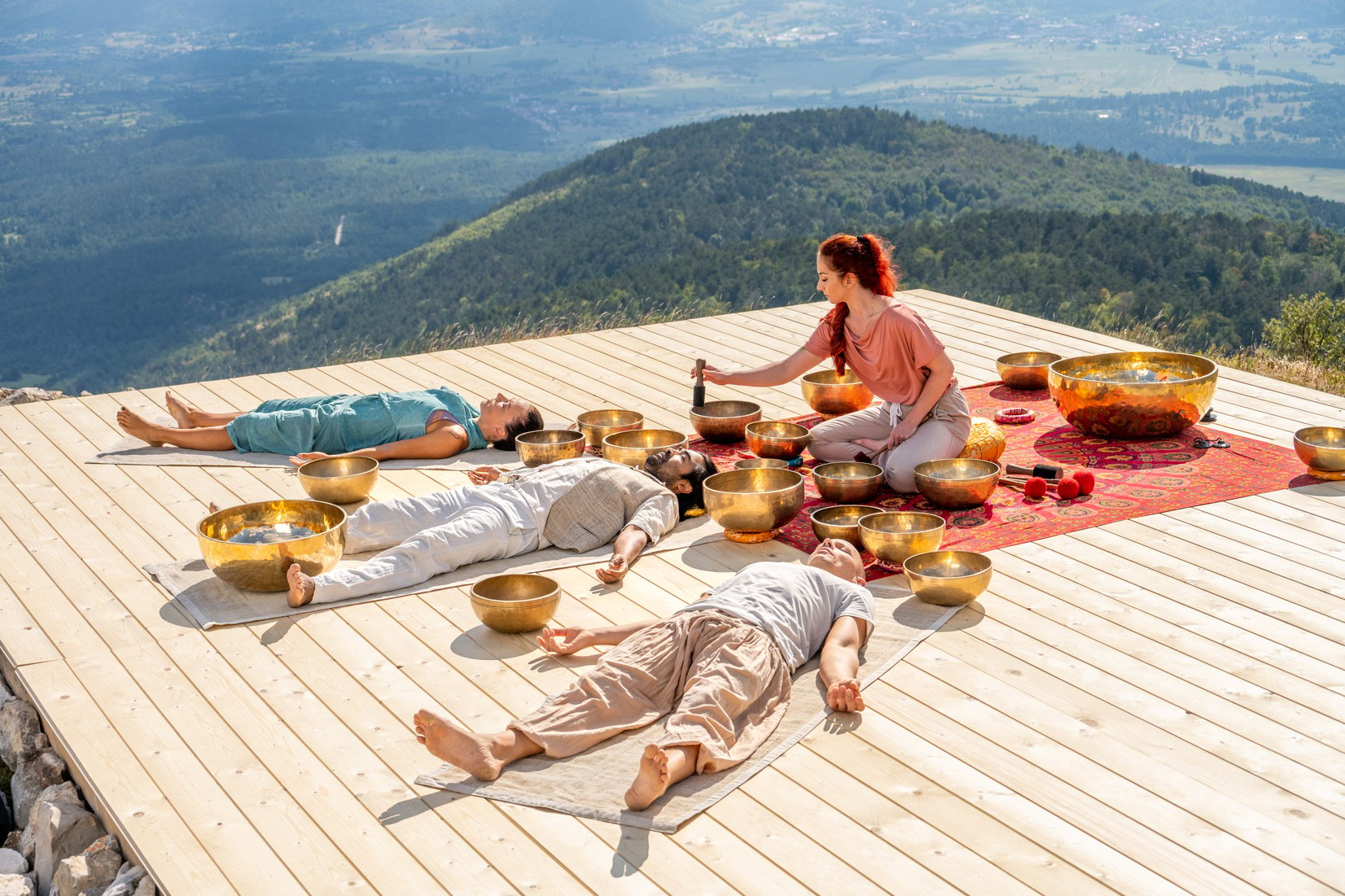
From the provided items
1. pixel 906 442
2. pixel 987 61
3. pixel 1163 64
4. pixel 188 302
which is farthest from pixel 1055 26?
pixel 906 442

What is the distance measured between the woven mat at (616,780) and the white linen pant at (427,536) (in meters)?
1.11

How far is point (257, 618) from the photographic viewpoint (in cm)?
387

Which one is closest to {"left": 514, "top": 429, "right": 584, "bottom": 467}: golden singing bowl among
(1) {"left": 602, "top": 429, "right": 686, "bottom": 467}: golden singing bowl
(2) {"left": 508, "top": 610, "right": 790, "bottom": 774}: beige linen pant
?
(1) {"left": 602, "top": 429, "right": 686, "bottom": 467}: golden singing bowl

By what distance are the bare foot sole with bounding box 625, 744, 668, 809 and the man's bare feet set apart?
1487 mm

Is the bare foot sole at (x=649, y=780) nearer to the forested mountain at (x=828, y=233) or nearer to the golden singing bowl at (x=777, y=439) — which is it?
the golden singing bowl at (x=777, y=439)

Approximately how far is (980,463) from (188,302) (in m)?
59.8

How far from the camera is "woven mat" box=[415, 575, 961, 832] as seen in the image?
282 centimetres

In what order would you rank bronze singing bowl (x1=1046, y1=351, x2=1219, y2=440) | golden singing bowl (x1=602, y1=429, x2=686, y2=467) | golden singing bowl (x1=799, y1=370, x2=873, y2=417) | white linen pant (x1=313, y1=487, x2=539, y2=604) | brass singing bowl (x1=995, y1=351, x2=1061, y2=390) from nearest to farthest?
1. white linen pant (x1=313, y1=487, x2=539, y2=604)
2. golden singing bowl (x1=602, y1=429, x2=686, y2=467)
3. bronze singing bowl (x1=1046, y1=351, x2=1219, y2=440)
4. golden singing bowl (x1=799, y1=370, x2=873, y2=417)
5. brass singing bowl (x1=995, y1=351, x2=1061, y2=390)

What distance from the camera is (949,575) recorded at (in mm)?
3965

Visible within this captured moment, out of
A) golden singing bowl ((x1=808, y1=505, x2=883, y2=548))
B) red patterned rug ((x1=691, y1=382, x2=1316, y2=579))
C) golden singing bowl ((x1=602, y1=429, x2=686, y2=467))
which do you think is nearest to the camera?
golden singing bowl ((x1=808, y1=505, x2=883, y2=548))

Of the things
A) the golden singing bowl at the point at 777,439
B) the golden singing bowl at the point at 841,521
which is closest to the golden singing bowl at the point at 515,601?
the golden singing bowl at the point at 841,521

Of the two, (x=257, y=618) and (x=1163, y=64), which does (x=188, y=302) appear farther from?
(x=1163, y=64)

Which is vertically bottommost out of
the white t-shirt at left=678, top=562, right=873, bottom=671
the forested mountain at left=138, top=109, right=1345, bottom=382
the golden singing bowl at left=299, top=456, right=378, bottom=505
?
the forested mountain at left=138, top=109, right=1345, bottom=382

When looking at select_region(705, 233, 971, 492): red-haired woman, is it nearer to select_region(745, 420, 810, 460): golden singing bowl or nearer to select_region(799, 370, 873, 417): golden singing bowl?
select_region(745, 420, 810, 460): golden singing bowl
